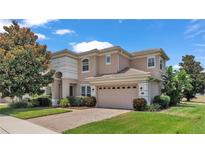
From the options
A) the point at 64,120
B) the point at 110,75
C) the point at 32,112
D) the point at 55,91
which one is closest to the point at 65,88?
the point at 55,91

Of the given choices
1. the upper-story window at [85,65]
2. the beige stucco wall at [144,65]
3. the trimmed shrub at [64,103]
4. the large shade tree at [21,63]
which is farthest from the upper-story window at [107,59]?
the large shade tree at [21,63]

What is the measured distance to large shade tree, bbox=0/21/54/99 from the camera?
57.4 ft

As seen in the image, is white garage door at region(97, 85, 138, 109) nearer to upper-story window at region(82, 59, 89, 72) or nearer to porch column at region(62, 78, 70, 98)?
upper-story window at region(82, 59, 89, 72)

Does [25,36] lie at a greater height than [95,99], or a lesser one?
greater

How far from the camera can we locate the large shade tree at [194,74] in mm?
31061

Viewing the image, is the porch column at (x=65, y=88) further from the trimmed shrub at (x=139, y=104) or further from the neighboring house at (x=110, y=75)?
the trimmed shrub at (x=139, y=104)

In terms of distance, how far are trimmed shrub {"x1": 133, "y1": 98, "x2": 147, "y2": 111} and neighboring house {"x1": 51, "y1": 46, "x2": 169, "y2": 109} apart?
516 mm

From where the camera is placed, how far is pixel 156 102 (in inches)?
644

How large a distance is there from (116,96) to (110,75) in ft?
6.46

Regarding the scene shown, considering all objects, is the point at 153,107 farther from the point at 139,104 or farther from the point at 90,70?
the point at 90,70

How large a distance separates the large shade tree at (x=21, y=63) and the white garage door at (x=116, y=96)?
5.71 m
